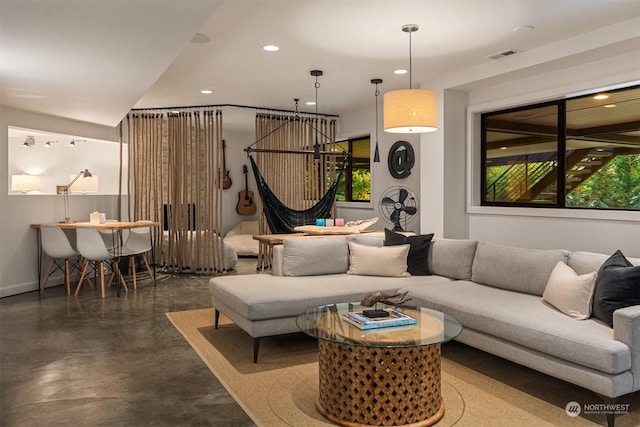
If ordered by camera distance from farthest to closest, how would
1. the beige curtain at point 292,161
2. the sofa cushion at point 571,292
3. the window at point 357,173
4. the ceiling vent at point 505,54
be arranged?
1. the window at point 357,173
2. the beige curtain at point 292,161
3. the ceiling vent at point 505,54
4. the sofa cushion at point 571,292

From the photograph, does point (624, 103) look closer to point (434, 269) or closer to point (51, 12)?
point (434, 269)

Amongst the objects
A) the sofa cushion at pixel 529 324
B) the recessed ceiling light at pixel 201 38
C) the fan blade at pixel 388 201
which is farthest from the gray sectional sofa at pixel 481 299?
the recessed ceiling light at pixel 201 38

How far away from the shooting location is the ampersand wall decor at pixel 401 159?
6.74 m

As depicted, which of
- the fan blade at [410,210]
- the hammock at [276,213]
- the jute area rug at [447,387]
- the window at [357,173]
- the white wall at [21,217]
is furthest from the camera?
the window at [357,173]

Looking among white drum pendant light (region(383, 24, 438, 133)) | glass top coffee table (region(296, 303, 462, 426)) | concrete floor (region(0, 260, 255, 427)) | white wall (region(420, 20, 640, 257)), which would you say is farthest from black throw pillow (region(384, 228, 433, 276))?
concrete floor (region(0, 260, 255, 427))

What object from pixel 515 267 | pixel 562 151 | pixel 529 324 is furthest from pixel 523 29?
pixel 529 324

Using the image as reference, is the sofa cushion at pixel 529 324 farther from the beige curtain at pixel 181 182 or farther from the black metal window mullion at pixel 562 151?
the beige curtain at pixel 181 182

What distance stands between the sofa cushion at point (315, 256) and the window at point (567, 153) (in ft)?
7.17

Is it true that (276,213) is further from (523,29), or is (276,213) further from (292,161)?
(523,29)

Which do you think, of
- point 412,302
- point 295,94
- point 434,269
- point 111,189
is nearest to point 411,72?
point 295,94

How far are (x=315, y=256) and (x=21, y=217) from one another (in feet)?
12.5

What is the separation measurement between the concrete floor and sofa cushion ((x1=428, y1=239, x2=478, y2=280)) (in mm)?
2190

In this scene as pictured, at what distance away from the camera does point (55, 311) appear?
16.2ft

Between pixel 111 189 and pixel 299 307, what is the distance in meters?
5.82
